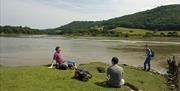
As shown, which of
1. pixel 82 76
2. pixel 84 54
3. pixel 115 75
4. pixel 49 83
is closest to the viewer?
pixel 49 83

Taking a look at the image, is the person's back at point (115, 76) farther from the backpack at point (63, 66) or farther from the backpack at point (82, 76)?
the backpack at point (63, 66)

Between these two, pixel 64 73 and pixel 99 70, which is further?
pixel 99 70

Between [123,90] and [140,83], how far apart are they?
4251mm

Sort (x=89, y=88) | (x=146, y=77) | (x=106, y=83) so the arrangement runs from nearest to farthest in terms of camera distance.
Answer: (x=89, y=88) < (x=106, y=83) < (x=146, y=77)

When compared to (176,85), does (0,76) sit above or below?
above

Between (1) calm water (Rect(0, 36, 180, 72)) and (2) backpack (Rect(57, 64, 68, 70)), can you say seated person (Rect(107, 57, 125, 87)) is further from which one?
(1) calm water (Rect(0, 36, 180, 72))

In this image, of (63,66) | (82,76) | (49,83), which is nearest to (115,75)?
(82,76)

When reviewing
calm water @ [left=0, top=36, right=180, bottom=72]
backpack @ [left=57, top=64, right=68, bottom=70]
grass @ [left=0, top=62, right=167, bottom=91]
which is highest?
backpack @ [left=57, top=64, right=68, bottom=70]

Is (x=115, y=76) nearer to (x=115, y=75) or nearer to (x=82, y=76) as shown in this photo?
(x=115, y=75)

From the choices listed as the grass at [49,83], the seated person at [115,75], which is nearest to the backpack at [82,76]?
the grass at [49,83]

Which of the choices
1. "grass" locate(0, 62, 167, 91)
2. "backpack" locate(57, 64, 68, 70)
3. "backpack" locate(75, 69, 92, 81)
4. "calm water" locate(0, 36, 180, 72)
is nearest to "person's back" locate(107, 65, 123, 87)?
"grass" locate(0, 62, 167, 91)

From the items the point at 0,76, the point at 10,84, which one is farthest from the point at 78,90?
the point at 0,76

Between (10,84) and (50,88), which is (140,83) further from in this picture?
(10,84)

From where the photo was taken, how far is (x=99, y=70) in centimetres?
2300
